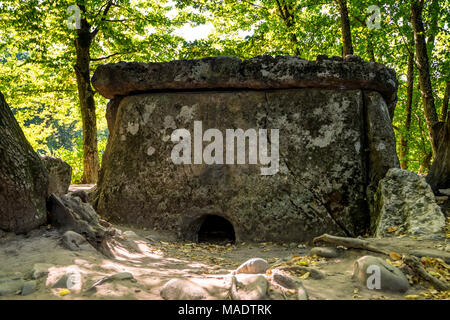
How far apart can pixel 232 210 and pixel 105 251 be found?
78.0 inches

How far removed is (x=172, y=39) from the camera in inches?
476

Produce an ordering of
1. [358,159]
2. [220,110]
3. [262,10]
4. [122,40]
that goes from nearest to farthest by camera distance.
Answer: [358,159] → [220,110] → [122,40] → [262,10]

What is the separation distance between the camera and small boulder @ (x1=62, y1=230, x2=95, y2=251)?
9.94 feet

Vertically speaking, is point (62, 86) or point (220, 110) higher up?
point (62, 86)

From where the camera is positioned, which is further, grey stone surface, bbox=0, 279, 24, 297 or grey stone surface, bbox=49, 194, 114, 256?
grey stone surface, bbox=49, 194, 114, 256

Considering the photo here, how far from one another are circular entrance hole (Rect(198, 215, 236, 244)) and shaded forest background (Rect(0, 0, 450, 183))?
19.0 ft

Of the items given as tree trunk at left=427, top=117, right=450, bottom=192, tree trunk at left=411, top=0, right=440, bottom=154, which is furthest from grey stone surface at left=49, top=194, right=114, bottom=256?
tree trunk at left=411, top=0, right=440, bottom=154

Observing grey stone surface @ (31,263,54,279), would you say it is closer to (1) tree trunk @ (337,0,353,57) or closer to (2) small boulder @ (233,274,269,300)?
(2) small boulder @ (233,274,269,300)

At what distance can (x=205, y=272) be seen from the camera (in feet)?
9.73

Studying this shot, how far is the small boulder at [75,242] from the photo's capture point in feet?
9.94

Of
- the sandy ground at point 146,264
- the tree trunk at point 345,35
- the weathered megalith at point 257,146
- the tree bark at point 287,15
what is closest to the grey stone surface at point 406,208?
the weathered megalith at point 257,146

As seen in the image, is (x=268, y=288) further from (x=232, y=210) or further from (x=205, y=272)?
(x=232, y=210)

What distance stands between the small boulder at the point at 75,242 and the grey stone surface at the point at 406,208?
119 inches

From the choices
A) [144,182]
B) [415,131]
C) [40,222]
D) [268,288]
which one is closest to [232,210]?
[144,182]
